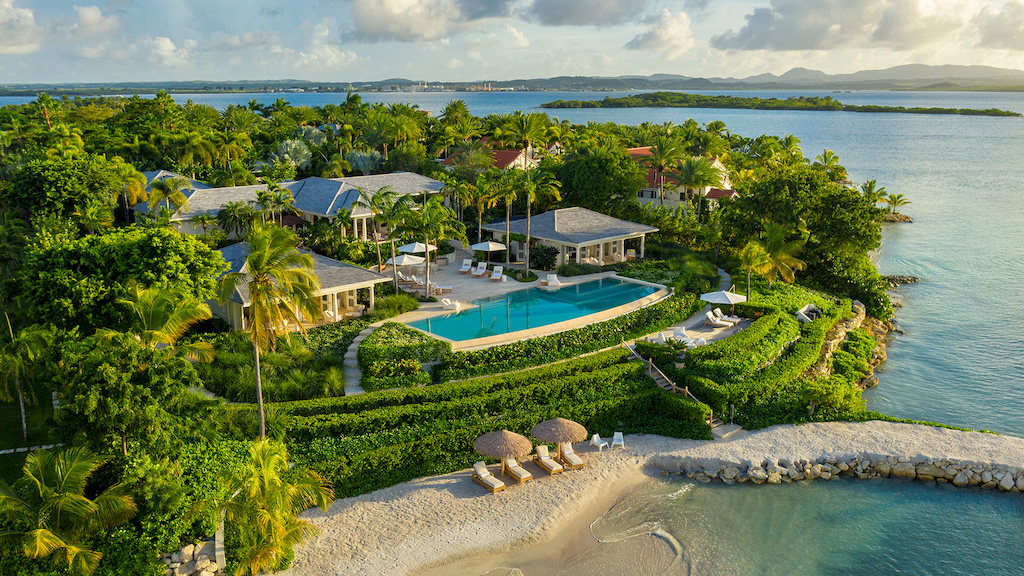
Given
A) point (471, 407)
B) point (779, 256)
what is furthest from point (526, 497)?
point (779, 256)

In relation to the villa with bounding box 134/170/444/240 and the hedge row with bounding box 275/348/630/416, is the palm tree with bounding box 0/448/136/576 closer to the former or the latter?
the hedge row with bounding box 275/348/630/416

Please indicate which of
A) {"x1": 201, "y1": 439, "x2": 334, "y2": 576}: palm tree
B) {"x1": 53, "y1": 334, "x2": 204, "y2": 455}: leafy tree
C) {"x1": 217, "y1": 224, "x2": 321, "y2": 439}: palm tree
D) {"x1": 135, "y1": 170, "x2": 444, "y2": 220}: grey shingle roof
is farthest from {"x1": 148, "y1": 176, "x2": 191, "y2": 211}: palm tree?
{"x1": 201, "y1": 439, "x2": 334, "y2": 576}: palm tree

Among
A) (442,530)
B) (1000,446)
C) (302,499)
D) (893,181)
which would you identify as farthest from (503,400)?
(893,181)

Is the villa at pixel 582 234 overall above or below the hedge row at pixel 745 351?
above

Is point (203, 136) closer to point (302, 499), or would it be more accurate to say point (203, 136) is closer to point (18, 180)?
point (18, 180)

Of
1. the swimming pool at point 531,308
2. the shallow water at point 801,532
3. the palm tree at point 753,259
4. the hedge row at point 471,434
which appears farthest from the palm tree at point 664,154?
the shallow water at point 801,532

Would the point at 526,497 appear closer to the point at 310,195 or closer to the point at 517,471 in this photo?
the point at 517,471

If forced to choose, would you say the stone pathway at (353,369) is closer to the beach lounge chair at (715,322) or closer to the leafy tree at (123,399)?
the leafy tree at (123,399)
